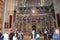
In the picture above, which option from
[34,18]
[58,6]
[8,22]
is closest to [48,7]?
[58,6]

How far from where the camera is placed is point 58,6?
15500mm

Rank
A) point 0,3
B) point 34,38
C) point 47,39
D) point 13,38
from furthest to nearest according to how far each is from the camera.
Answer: point 0,3 → point 47,39 → point 34,38 → point 13,38

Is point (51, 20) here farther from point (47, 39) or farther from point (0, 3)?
point (0, 3)

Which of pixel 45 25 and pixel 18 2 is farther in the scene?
pixel 18 2

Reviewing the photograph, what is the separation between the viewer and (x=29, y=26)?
15.4 meters

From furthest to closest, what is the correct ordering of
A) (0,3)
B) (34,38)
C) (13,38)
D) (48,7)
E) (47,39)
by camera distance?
1. (48,7)
2. (0,3)
3. (47,39)
4. (34,38)
5. (13,38)

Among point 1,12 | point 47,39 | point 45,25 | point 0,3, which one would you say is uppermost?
point 0,3

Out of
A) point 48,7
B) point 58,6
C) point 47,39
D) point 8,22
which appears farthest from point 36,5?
point 47,39

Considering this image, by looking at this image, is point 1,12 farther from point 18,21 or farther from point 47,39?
point 47,39

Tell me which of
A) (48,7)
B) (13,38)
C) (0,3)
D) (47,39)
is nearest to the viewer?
(13,38)

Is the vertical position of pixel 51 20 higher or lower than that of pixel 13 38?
higher

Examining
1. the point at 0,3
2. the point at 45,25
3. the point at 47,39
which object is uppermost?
the point at 0,3

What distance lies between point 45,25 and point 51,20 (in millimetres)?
945

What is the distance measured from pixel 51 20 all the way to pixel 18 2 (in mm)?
4958
